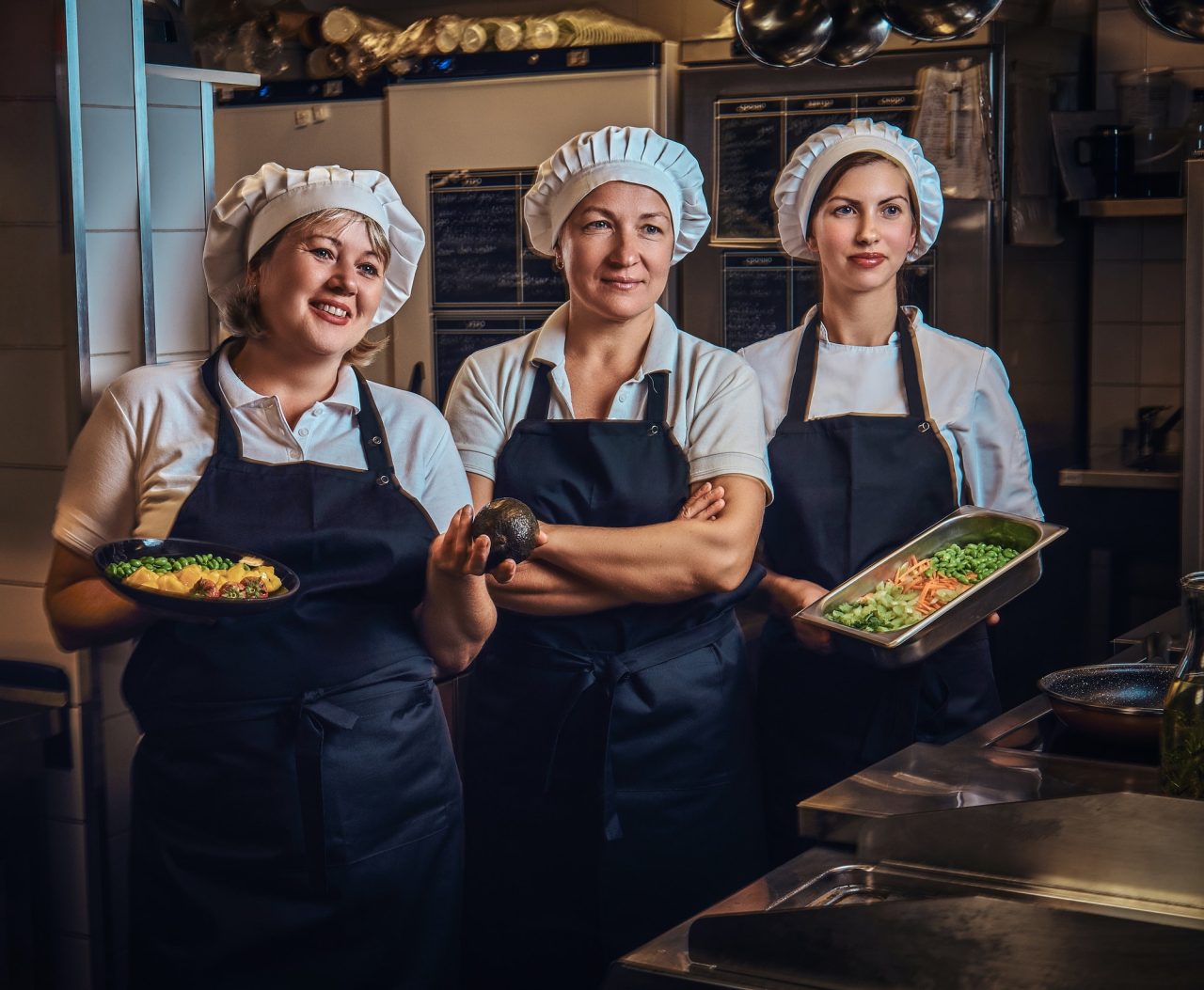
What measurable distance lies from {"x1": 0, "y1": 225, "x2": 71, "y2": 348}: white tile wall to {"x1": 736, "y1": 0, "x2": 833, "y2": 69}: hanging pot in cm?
95

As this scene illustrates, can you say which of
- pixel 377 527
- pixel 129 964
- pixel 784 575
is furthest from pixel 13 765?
pixel 784 575

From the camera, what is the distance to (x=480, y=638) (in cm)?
209

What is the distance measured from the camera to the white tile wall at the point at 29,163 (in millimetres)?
1972

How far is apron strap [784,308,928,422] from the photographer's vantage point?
2.52 meters

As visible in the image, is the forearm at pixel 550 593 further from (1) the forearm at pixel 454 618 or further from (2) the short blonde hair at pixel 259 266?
(2) the short blonde hair at pixel 259 266

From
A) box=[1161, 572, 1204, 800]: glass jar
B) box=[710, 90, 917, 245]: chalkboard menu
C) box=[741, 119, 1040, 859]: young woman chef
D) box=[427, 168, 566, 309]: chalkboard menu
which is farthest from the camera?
box=[427, 168, 566, 309]: chalkboard menu

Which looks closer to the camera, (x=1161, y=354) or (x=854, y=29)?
(x=854, y=29)

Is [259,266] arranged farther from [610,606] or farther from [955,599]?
[955,599]

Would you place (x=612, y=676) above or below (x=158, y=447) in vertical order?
below

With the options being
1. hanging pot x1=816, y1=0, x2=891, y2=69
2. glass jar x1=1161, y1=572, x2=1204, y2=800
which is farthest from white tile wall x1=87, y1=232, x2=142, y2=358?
glass jar x1=1161, y1=572, x2=1204, y2=800

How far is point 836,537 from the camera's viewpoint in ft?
8.24

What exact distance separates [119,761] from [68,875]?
0.63 ft

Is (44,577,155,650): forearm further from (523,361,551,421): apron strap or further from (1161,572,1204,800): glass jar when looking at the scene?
(1161,572,1204,800): glass jar

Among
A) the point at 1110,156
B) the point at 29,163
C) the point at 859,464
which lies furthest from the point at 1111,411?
the point at 29,163
